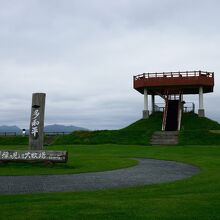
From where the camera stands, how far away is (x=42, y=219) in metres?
9.14

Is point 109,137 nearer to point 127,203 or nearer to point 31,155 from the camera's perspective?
point 31,155

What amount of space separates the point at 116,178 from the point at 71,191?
12.8 ft

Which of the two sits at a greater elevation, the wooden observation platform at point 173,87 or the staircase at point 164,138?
the wooden observation platform at point 173,87

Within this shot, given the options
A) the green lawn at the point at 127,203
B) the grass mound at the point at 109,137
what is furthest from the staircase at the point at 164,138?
the green lawn at the point at 127,203

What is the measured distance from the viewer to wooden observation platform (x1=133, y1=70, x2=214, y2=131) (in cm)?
5206

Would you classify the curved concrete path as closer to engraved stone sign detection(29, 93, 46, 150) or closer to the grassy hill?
engraved stone sign detection(29, 93, 46, 150)

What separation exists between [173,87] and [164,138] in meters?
13.0

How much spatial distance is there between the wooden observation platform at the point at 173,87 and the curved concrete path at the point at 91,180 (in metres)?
29.9

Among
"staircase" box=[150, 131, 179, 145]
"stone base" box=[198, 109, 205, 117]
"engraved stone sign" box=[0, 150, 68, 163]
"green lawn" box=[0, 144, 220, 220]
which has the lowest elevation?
"green lawn" box=[0, 144, 220, 220]

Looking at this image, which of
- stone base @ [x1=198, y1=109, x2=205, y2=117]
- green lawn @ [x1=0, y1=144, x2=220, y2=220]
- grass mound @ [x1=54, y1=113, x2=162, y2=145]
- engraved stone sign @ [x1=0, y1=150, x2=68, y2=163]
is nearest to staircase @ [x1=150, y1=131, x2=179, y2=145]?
grass mound @ [x1=54, y1=113, x2=162, y2=145]

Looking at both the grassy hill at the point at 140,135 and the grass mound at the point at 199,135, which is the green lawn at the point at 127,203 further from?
the grassy hill at the point at 140,135

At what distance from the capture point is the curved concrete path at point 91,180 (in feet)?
46.6

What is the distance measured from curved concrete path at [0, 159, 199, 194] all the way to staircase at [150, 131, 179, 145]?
811 inches

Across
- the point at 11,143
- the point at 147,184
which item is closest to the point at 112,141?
the point at 11,143
